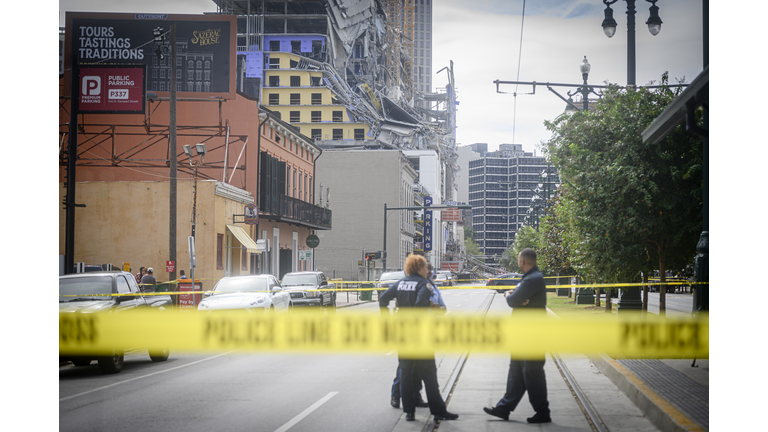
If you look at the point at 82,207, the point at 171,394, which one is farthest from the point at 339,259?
the point at 82,207

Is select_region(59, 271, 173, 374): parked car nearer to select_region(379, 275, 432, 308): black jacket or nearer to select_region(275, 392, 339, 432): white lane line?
select_region(275, 392, 339, 432): white lane line

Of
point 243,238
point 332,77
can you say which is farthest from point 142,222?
point 332,77

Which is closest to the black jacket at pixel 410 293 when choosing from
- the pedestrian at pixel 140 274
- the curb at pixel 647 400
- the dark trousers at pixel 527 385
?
the dark trousers at pixel 527 385

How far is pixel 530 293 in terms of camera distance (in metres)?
6.55

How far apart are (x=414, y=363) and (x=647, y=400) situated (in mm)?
2403

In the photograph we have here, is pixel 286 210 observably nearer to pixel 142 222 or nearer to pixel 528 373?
pixel 142 222

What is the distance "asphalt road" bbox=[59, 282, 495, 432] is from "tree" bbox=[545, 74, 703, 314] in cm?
266

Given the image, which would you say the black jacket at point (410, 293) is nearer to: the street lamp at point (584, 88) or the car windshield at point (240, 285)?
the street lamp at point (584, 88)

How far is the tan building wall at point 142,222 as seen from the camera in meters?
7.03

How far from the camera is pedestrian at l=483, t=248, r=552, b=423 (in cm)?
616

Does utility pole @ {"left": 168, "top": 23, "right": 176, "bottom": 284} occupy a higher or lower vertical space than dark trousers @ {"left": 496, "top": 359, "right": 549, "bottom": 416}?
higher

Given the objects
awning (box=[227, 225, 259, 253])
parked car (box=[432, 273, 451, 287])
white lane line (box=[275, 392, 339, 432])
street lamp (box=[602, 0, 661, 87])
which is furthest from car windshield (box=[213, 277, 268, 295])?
street lamp (box=[602, 0, 661, 87])

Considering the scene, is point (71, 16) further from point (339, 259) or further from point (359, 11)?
point (339, 259)
